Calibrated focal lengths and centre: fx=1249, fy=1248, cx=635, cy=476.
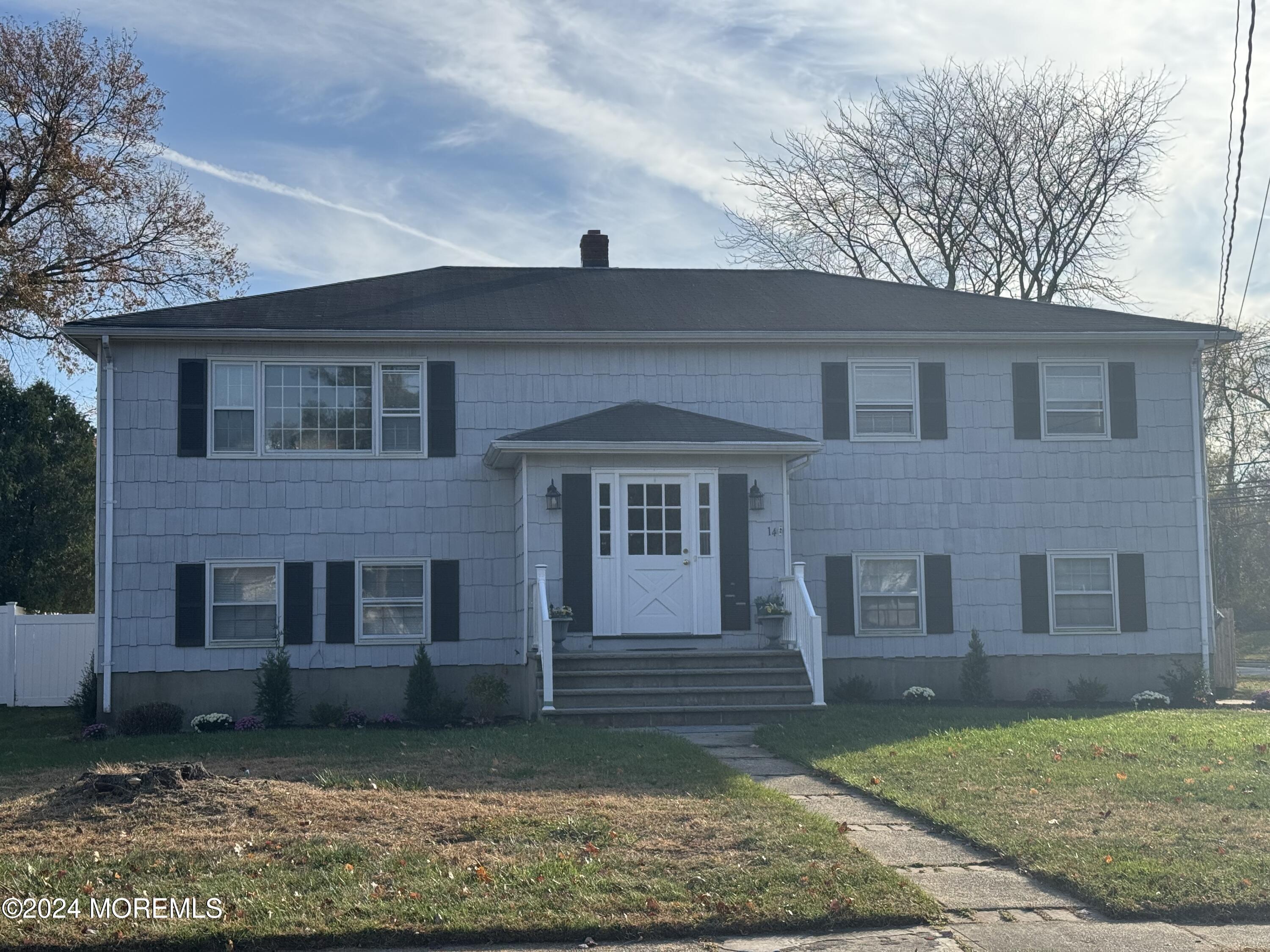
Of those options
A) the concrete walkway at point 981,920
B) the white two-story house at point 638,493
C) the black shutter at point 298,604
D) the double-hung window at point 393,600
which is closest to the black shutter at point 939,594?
the white two-story house at point 638,493

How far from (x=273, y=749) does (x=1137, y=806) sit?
7.71m

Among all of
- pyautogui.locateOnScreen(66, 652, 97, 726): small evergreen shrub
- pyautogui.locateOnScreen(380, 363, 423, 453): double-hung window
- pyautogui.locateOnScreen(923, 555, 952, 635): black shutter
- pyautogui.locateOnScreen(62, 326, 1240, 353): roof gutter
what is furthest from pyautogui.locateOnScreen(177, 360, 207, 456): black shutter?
pyautogui.locateOnScreen(923, 555, 952, 635): black shutter

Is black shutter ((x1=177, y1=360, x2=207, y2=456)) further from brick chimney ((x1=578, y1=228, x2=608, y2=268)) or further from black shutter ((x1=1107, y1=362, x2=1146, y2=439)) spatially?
black shutter ((x1=1107, y1=362, x2=1146, y2=439))

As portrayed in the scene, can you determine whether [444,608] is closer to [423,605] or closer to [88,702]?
[423,605]

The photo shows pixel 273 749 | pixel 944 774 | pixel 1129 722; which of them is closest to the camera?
pixel 944 774

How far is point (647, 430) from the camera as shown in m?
15.5

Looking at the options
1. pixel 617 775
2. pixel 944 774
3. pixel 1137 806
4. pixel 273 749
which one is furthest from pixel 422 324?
pixel 1137 806

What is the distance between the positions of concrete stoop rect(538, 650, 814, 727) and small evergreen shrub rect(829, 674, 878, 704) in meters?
1.87

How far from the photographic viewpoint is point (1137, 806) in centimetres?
835

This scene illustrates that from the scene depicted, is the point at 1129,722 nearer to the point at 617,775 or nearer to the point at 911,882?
the point at 617,775

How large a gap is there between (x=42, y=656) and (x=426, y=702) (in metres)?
8.11

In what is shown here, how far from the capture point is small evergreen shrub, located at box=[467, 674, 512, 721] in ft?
49.8

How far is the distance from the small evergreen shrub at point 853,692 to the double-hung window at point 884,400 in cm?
333

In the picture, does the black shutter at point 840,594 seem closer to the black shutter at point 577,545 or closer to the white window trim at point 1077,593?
the white window trim at point 1077,593
